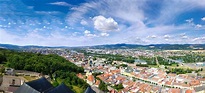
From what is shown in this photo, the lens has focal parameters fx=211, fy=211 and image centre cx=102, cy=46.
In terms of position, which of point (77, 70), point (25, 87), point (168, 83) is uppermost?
point (25, 87)

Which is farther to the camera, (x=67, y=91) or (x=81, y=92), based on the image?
(x=81, y=92)

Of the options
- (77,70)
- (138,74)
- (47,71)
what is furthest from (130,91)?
(138,74)

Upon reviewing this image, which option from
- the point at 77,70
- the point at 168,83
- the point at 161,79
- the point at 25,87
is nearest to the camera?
the point at 25,87

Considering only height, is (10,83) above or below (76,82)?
above

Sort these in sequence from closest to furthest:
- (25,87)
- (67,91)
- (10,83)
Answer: (25,87)
(67,91)
(10,83)

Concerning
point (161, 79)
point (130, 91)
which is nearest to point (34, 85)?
point (130, 91)

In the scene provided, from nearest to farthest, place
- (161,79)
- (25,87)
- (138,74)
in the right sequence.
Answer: (25,87)
(161,79)
(138,74)

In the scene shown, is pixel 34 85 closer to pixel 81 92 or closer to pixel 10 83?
pixel 10 83

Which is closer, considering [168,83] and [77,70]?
[77,70]

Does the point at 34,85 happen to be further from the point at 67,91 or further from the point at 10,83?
A: the point at 10,83
